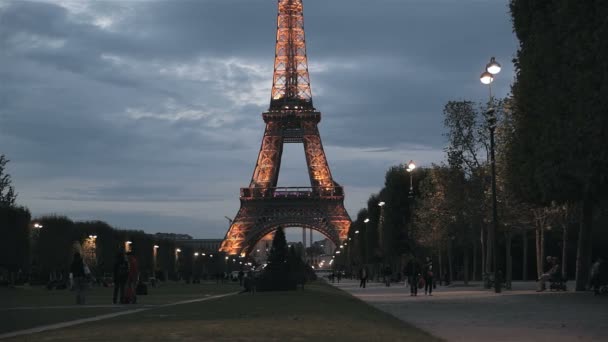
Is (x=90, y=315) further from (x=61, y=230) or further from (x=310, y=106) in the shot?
(x=310, y=106)

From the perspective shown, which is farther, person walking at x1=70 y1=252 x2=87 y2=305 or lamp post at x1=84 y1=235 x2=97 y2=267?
lamp post at x1=84 y1=235 x2=97 y2=267

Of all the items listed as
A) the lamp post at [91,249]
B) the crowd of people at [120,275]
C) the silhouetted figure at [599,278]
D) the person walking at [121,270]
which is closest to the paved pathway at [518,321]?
the silhouetted figure at [599,278]

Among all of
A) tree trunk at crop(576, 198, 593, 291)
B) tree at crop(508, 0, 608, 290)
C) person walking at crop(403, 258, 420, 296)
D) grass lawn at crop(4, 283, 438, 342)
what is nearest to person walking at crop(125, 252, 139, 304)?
grass lawn at crop(4, 283, 438, 342)

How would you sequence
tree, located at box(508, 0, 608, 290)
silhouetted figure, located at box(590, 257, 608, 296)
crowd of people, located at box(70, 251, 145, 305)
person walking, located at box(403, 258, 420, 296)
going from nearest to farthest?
1. tree, located at box(508, 0, 608, 290)
2. crowd of people, located at box(70, 251, 145, 305)
3. silhouetted figure, located at box(590, 257, 608, 296)
4. person walking, located at box(403, 258, 420, 296)

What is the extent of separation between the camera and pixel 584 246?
3916 cm

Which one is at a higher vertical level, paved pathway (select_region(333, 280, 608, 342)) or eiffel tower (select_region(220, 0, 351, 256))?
eiffel tower (select_region(220, 0, 351, 256))

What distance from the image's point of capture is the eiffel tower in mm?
121750

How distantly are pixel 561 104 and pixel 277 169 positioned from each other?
96806mm

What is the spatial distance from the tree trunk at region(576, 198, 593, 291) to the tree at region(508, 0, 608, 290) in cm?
5

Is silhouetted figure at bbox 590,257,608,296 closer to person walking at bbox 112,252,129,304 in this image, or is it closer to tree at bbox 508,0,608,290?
tree at bbox 508,0,608,290

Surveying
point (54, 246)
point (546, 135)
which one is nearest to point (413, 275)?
point (546, 135)

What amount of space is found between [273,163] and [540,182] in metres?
92.6

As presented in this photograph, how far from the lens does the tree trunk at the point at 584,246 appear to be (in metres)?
38.8

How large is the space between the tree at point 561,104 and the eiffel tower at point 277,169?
8421cm
